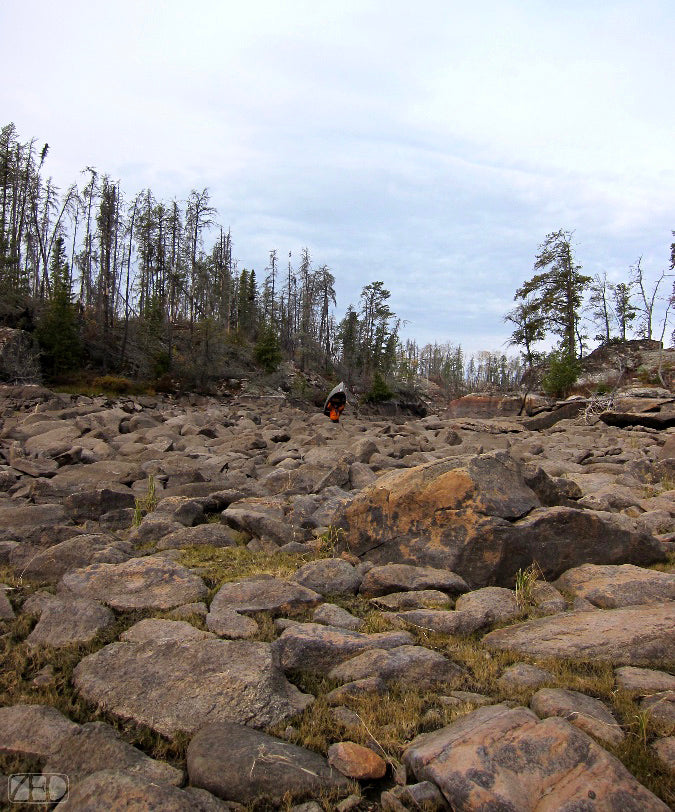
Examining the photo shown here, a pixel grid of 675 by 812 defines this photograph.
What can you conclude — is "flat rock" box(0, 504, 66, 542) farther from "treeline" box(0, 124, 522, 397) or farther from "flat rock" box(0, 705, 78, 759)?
"treeline" box(0, 124, 522, 397)

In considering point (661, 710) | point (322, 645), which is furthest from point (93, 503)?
point (661, 710)

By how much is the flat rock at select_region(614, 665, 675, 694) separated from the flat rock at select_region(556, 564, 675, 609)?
101 centimetres

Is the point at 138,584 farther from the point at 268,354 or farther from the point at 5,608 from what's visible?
the point at 268,354

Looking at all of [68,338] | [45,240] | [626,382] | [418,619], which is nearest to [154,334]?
[68,338]

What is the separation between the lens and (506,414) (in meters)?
31.6

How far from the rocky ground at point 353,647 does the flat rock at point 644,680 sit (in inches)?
0.5

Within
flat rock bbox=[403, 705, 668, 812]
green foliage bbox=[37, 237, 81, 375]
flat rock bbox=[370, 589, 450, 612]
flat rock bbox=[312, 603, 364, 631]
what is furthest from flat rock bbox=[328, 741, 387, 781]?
green foliage bbox=[37, 237, 81, 375]

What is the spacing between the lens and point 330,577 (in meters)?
4.46

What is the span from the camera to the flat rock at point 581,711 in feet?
7.87

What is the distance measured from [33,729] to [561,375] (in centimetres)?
3186

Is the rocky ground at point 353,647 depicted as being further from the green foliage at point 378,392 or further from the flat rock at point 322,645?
the green foliage at point 378,392

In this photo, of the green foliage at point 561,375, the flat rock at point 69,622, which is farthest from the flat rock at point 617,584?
the green foliage at point 561,375

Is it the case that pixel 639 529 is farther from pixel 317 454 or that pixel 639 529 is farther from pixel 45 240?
pixel 45 240

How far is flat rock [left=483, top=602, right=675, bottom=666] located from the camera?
3.14 meters
